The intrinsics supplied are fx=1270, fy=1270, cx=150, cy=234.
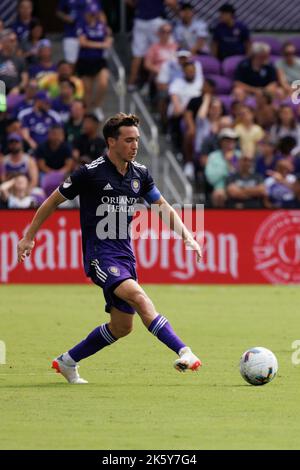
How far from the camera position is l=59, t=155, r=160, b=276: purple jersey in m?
10.5

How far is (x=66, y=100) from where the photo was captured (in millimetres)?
23203

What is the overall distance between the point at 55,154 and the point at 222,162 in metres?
2.93

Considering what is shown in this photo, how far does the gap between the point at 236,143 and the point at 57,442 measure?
603 inches

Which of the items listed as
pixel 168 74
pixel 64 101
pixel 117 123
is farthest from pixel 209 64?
pixel 117 123

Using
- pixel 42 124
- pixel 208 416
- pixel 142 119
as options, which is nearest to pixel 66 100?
pixel 42 124

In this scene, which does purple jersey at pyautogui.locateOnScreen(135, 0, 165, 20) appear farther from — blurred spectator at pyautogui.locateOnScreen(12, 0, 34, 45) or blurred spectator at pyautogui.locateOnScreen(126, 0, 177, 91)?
blurred spectator at pyautogui.locateOnScreen(12, 0, 34, 45)

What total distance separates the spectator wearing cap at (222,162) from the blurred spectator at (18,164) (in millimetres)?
3060

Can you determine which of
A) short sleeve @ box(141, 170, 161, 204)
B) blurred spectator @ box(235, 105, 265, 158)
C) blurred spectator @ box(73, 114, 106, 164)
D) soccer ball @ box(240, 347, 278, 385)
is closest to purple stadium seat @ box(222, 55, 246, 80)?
blurred spectator @ box(235, 105, 265, 158)

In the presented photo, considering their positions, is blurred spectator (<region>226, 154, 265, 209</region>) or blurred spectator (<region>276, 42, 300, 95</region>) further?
blurred spectator (<region>276, 42, 300, 95</region>)

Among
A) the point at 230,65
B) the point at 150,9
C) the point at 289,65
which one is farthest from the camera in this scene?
the point at 289,65

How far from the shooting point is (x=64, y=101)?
76.2 feet

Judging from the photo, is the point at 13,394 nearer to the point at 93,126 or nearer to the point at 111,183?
the point at 111,183

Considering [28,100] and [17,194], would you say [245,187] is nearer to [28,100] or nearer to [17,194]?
[17,194]

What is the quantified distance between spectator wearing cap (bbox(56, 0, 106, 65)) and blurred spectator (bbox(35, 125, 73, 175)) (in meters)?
3.28
